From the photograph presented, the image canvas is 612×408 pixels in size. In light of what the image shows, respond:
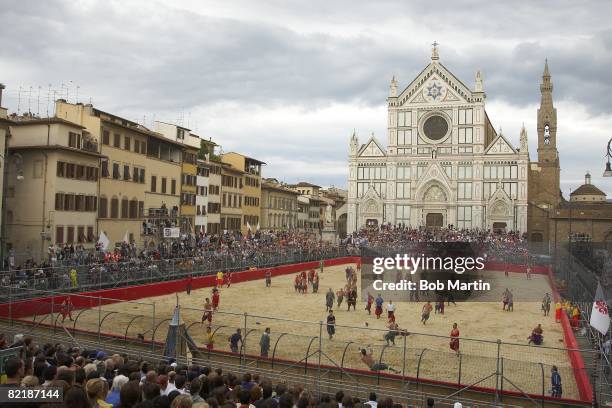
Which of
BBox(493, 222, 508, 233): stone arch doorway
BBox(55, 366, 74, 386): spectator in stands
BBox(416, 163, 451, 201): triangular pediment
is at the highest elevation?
BBox(416, 163, 451, 201): triangular pediment

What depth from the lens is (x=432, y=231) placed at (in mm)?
78875

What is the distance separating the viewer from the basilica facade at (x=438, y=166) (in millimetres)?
80500

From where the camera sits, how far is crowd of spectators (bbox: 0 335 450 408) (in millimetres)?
7098

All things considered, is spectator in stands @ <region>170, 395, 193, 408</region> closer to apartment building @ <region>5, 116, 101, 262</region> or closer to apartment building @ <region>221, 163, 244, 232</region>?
apartment building @ <region>5, 116, 101, 262</region>

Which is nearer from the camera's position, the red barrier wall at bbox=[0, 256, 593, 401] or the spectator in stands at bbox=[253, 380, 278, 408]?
the spectator in stands at bbox=[253, 380, 278, 408]

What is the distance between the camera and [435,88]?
85188 millimetres

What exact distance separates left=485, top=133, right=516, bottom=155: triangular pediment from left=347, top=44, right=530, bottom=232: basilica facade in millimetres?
147

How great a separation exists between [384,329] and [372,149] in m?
73.2

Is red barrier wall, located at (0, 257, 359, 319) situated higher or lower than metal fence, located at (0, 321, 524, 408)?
higher

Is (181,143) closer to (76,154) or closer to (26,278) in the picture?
(76,154)

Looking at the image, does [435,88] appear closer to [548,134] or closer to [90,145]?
[548,134]

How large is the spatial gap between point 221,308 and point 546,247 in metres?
40.6

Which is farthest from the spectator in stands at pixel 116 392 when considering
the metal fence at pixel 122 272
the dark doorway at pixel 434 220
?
the dark doorway at pixel 434 220

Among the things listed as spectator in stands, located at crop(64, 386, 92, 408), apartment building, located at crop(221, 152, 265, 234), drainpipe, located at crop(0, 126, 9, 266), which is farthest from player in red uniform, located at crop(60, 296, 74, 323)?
apartment building, located at crop(221, 152, 265, 234)
